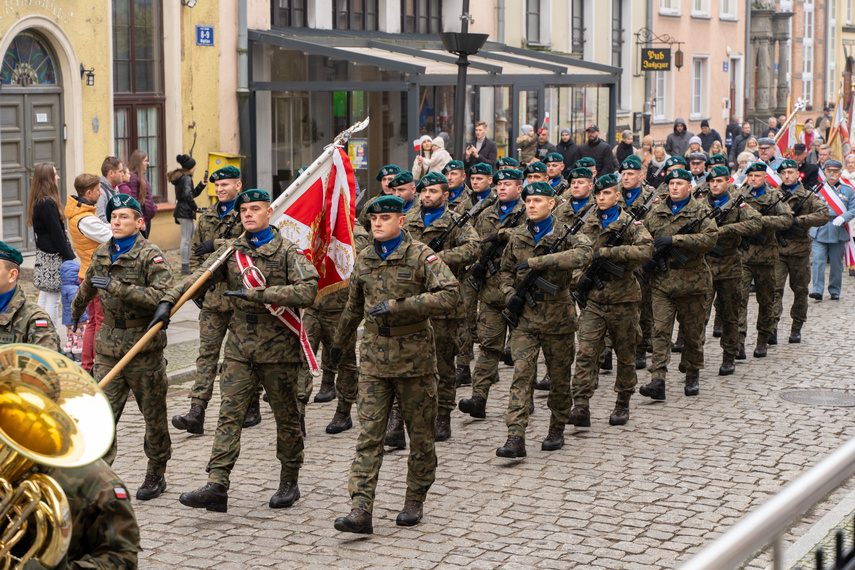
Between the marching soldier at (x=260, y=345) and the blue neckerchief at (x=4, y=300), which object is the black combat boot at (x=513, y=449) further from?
the blue neckerchief at (x=4, y=300)

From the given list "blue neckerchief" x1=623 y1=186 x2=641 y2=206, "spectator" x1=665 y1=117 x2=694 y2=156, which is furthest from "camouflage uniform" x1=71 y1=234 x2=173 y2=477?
"spectator" x1=665 y1=117 x2=694 y2=156

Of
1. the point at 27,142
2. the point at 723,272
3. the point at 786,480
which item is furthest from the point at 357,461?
the point at 27,142

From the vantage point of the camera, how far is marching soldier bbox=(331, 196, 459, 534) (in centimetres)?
703

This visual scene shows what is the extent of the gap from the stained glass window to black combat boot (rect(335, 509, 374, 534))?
11.0 m

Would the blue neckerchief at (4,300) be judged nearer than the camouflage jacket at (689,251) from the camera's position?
Yes

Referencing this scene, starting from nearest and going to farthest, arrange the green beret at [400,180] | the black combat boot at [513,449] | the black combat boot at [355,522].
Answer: the black combat boot at [355,522] < the black combat boot at [513,449] < the green beret at [400,180]

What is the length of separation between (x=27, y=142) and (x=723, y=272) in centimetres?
970

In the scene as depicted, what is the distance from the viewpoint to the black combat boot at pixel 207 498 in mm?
7164

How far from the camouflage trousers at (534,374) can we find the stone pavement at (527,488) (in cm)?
28

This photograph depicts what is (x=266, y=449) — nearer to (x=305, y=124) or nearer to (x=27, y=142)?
(x=27, y=142)

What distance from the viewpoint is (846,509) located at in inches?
162

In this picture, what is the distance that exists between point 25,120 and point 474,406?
30.6ft

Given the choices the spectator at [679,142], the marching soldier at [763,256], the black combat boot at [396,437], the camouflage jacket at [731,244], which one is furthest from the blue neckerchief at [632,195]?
the spectator at [679,142]

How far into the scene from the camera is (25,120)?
16.2 m
